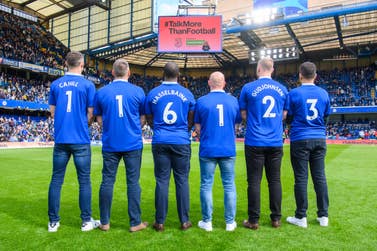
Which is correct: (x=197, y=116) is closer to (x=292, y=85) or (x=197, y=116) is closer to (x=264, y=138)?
(x=264, y=138)

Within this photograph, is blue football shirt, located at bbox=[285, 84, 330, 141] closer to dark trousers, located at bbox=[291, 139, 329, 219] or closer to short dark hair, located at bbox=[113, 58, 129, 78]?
dark trousers, located at bbox=[291, 139, 329, 219]

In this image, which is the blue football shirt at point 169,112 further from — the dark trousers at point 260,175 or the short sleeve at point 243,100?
the dark trousers at point 260,175

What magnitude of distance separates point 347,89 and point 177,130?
42.1 meters

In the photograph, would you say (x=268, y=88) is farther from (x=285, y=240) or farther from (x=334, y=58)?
(x=334, y=58)

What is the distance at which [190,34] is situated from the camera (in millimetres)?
33000

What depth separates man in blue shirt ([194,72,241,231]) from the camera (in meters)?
4.35

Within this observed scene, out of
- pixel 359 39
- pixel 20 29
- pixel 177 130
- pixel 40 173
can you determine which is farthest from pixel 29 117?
pixel 359 39

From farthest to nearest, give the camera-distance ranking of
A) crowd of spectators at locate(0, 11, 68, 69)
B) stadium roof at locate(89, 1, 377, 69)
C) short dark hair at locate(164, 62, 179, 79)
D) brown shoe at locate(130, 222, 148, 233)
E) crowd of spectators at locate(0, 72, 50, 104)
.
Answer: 1. crowd of spectators at locate(0, 11, 68, 69)
2. crowd of spectators at locate(0, 72, 50, 104)
3. stadium roof at locate(89, 1, 377, 69)
4. short dark hair at locate(164, 62, 179, 79)
5. brown shoe at locate(130, 222, 148, 233)

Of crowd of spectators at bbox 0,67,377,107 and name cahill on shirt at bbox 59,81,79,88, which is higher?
crowd of spectators at bbox 0,67,377,107

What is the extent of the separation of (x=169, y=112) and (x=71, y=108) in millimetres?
1312

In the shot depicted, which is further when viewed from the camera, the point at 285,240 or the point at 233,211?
the point at 233,211

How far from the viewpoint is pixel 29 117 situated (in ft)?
113

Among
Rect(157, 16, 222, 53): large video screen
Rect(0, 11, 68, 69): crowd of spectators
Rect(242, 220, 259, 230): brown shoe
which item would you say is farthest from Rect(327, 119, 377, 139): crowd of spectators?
Rect(242, 220, 259, 230): brown shoe

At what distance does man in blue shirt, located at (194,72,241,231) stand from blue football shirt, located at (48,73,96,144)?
5.09 ft
